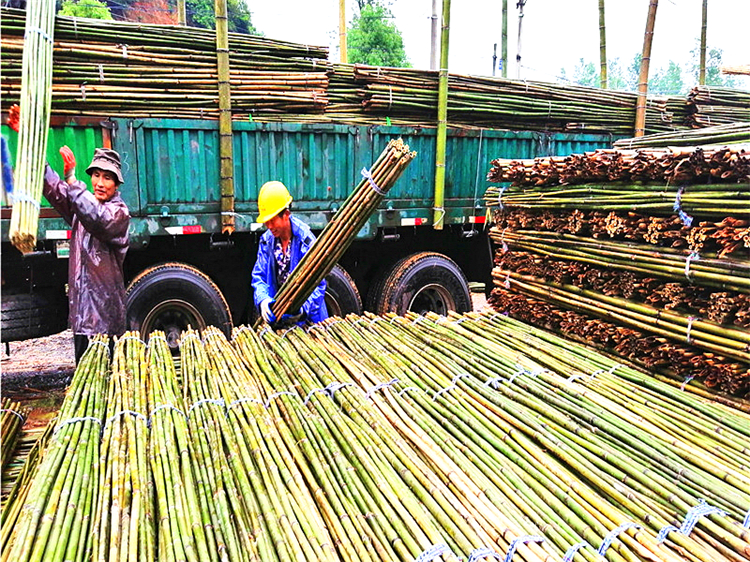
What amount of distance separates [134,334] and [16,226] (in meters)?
1.92

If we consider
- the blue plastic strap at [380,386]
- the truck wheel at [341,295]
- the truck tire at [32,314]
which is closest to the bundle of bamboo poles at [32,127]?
the blue plastic strap at [380,386]

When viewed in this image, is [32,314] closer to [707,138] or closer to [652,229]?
[652,229]

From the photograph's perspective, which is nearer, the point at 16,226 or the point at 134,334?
the point at 16,226

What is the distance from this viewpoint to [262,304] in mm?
4066

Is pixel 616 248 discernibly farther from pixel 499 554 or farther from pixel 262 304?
pixel 262 304

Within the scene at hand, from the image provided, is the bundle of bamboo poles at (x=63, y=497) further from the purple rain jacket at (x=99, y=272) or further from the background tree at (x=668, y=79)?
the background tree at (x=668, y=79)

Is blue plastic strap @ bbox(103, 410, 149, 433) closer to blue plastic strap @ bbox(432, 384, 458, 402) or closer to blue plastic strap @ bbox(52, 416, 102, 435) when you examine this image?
blue plastic strap @ bbox(52, 416, 102, 435)

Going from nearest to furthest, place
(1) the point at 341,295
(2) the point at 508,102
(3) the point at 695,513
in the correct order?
(3) the point at 695,513, (1) the point at 341,295, (2) the point at 508,102

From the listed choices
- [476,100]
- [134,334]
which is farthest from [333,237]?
[476,100]

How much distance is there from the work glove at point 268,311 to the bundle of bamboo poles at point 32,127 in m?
2.07

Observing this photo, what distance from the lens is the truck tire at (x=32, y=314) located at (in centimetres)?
545

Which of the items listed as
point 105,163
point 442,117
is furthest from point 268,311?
point 442,117

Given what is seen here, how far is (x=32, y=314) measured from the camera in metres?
5.57

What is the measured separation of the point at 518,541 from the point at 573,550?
180mm
